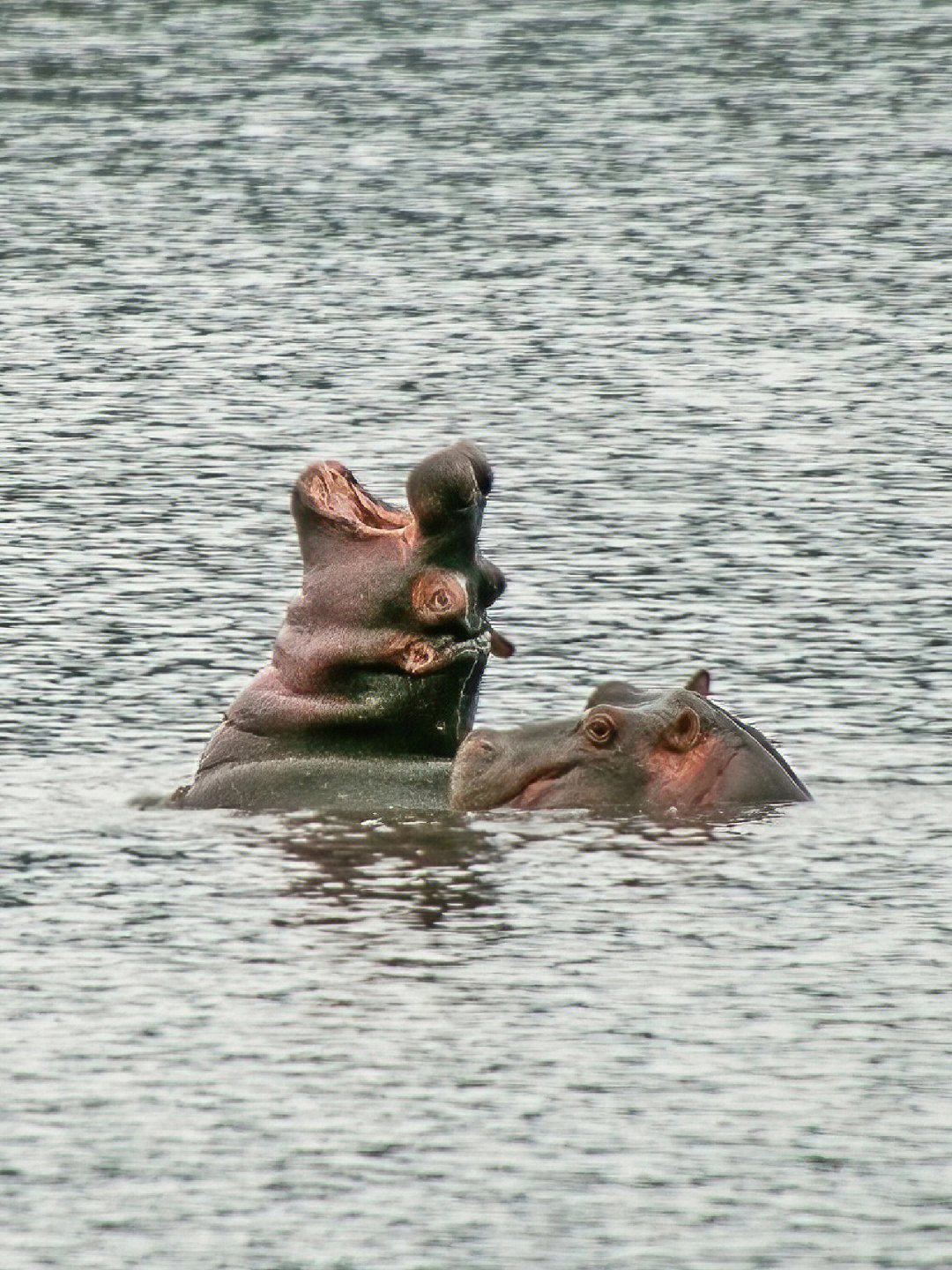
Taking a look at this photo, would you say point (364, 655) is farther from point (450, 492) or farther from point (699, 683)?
point (699, 683)

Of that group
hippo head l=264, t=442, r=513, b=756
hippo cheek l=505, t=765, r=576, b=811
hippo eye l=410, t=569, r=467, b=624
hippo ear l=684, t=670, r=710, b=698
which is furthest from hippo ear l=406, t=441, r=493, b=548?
hippo ear l=684, t=670, r=710, b=698

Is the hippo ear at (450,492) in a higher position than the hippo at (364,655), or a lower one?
A: higher

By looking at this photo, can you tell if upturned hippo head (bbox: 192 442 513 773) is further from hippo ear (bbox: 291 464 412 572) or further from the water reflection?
the water reflection

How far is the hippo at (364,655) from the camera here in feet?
40.3

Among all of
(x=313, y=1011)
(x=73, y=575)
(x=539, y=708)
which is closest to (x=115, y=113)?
(x=73, y=575)

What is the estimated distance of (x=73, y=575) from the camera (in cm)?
1744

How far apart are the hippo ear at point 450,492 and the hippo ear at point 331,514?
26 cm

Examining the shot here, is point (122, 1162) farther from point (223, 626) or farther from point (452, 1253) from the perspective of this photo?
point (223, 626)

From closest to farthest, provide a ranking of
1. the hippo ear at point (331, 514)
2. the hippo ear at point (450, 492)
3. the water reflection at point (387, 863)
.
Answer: the water reflection at point (387, 863) < the hippo ear at point (450, 492) < the hippo ear at point (331, 514)

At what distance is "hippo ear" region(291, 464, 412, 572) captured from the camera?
1241 cm

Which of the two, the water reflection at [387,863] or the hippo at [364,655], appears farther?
the hippo at [364,655]

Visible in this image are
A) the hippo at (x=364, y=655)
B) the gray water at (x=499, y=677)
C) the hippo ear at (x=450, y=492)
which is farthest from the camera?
the hippo at (x=364, y=655)

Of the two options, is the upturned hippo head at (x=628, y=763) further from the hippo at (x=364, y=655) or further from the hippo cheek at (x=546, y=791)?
the hippo at (x=364, y=655)

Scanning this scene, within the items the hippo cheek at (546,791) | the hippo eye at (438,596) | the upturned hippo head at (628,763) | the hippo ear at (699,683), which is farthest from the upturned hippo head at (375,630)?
the hippo ear at (699,683)
